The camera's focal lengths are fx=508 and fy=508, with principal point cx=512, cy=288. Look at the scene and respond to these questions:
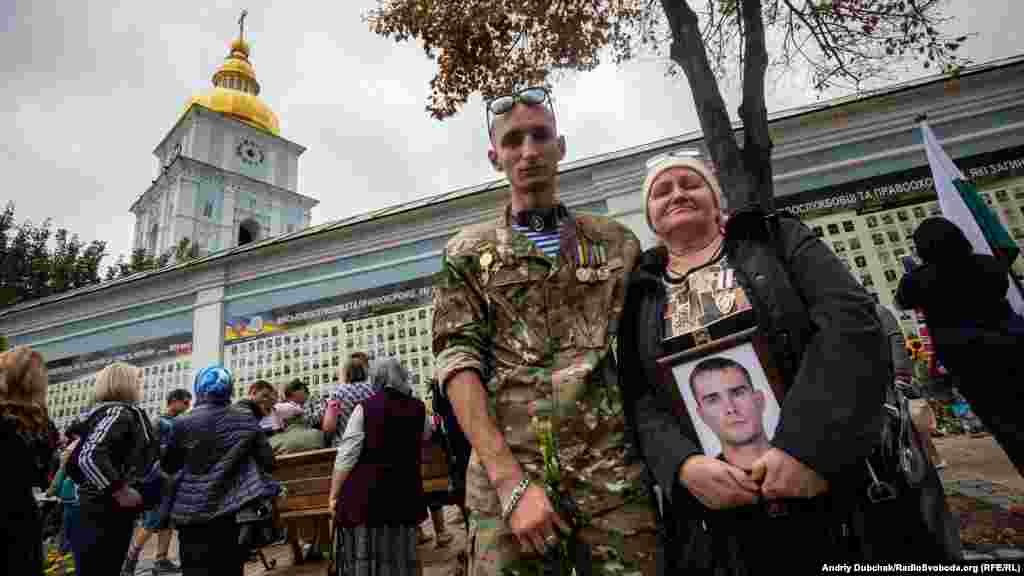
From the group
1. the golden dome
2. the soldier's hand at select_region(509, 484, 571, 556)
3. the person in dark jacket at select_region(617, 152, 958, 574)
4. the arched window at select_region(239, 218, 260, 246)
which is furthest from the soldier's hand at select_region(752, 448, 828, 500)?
the golden dome

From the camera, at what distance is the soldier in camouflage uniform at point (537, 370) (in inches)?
48.4

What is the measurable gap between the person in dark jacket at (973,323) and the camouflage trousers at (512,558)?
270cm

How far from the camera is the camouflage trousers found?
122 cm

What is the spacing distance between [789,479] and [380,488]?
2693mm

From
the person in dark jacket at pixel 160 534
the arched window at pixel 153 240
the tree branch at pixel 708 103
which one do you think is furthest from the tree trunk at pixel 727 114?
the arched window at pixel 153 240

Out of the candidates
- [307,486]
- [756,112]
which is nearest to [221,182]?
[307,486]

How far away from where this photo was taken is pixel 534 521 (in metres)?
1.13

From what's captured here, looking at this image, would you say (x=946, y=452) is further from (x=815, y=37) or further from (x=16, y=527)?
(x=16, y=527)

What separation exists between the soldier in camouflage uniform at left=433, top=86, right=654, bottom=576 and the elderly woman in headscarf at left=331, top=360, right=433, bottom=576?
208 cm

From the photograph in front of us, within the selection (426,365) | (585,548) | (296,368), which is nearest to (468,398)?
(585,548)

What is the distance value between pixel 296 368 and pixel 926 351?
9110mm

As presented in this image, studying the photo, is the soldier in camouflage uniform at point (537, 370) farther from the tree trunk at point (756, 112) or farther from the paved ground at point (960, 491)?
the tree trunk at point (756, 112)

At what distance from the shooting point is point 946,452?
5.34 metres

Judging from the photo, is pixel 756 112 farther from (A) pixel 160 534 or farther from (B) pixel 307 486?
(A) pixel 160 534
